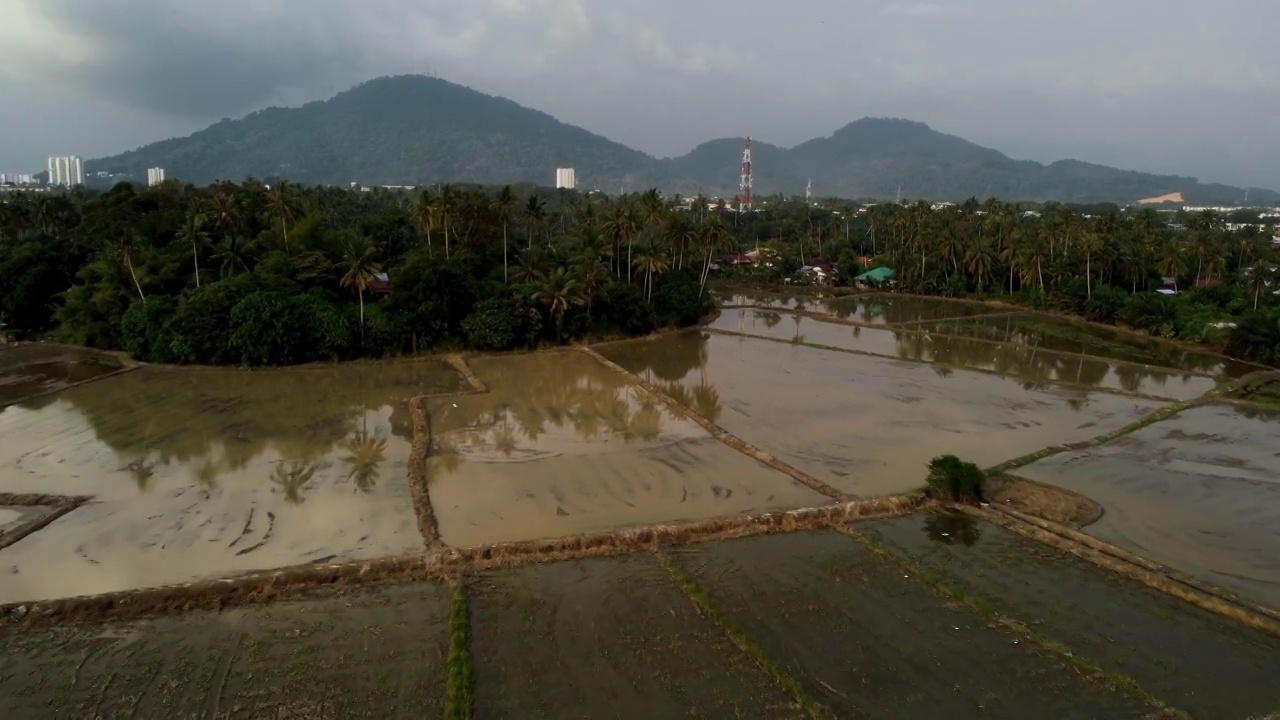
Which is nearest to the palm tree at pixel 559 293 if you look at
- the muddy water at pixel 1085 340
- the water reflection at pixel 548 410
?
the water reflection at pixel 548 410

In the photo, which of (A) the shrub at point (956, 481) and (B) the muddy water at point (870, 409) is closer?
(A) the shrub at point (956, 481)

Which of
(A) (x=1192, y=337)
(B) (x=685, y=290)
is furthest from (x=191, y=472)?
(A) (x=1192, y=337)

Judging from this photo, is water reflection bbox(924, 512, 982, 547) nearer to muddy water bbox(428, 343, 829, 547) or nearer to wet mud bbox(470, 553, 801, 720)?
muddy water bbox(428, 343, 829, 547)

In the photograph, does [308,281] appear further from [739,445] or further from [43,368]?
[739,445]

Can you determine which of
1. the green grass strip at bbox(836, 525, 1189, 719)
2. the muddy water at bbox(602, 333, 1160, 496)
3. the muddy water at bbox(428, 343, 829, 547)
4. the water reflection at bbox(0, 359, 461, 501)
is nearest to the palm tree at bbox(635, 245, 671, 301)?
the muddy water at bbox(602, 333, 1160, 496)

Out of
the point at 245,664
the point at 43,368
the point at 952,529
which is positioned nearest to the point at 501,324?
the point at 43,368

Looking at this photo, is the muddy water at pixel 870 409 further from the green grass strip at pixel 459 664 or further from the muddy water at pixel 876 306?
the muddy water at pixel 876 306

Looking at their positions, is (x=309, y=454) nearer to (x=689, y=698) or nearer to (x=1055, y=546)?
(x=689, y=698)
